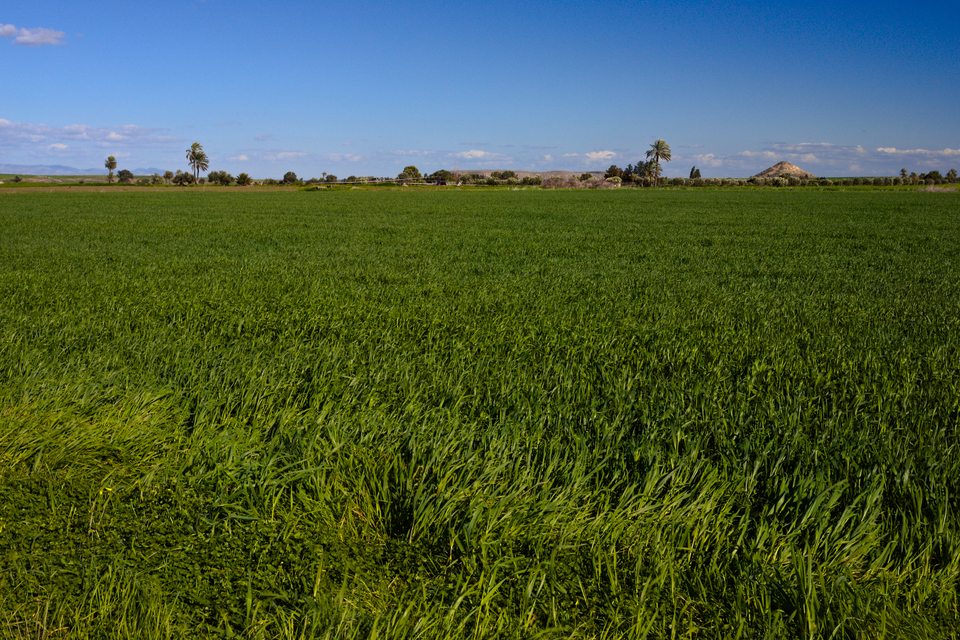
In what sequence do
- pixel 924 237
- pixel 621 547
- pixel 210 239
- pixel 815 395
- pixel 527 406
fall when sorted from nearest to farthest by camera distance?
1. pixel 621 547
2. pixel 527 406
3. pixel 815 395
4. pixel 210 239
5. pixel 924 237

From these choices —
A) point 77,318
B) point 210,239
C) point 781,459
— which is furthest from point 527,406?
point 210,239

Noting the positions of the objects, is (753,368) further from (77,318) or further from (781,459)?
(77,318)

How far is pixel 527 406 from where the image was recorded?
3.83 m

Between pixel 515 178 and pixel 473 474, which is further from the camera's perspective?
pixel 515 178

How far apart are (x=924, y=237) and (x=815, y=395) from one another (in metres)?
17.9

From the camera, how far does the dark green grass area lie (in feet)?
7.40

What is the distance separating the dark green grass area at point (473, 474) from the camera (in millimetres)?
2256

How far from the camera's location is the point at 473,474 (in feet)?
10.1

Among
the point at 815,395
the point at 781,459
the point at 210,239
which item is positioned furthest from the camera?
the point at 210,239

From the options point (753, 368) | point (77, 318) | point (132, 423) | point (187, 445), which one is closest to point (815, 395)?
point (753, 368)

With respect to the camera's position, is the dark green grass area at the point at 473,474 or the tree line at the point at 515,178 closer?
the dark green grass area at the point at 473,474

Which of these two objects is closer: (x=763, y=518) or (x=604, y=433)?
(x=763, y=518)

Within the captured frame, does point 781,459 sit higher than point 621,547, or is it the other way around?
point 781,459

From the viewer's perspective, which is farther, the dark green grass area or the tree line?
the tree line
